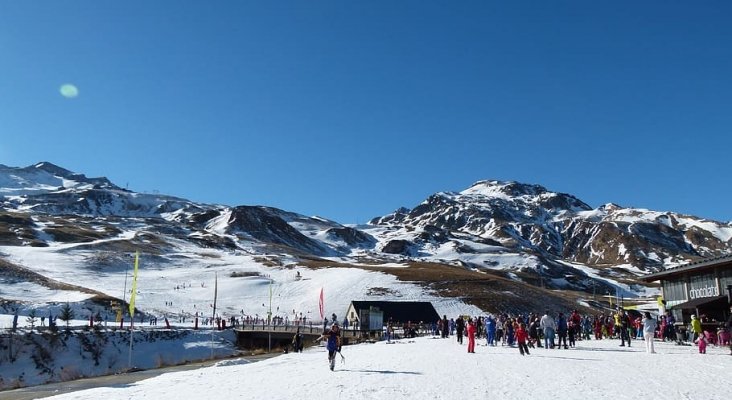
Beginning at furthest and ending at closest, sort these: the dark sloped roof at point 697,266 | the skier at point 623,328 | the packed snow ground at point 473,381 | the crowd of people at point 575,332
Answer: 1. the dark sloped roof at point 697,266
2. the skier at point 623,328
3. the crowd of people at point 575,332
4. the packed snow ground at point 473,381

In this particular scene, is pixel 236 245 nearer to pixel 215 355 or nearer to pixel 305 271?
pixel 305 271

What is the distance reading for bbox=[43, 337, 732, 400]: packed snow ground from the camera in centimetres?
1425

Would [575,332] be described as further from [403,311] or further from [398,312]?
[403,311]

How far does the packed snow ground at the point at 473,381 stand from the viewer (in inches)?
561

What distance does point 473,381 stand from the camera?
1633cm

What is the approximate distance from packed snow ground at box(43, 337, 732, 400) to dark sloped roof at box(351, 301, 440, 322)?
143 ft

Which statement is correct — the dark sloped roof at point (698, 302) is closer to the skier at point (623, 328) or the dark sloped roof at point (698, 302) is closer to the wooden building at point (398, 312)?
the skier at point (623, 328)

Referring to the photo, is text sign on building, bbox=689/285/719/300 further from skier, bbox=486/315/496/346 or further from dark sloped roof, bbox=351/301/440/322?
dark sloped roof, bbox=351/301/440/322

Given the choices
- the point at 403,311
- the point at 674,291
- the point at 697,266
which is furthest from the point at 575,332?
the point at 403,311

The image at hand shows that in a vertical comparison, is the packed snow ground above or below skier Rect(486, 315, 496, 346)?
below

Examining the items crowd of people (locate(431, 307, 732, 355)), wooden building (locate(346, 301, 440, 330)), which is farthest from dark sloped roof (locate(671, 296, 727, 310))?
wooden building (locate(346, 301, 440, 330))

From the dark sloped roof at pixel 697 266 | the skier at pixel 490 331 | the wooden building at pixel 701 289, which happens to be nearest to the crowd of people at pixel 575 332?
the skier at pixel 490 331

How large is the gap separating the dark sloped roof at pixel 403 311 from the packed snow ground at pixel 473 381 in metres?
43.5

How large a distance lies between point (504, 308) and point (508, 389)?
78.1 metres
